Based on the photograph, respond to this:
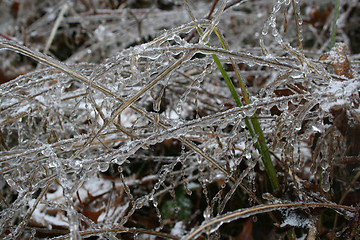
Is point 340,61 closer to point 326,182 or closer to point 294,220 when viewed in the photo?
point 326,182

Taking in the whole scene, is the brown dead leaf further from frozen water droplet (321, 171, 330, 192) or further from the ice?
the ice

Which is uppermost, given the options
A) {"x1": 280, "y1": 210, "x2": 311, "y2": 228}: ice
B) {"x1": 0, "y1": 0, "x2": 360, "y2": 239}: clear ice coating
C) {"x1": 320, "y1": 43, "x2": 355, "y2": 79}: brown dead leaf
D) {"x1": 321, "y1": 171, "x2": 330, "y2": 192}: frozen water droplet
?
{"x1": 320, "y1": 43, "x2": 355, "y2": 79}: brown dead leaf

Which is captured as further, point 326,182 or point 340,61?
point 340,61

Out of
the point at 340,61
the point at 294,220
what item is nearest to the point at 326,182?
the point at 294,220

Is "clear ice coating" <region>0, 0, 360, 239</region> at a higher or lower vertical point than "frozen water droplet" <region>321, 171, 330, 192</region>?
higher

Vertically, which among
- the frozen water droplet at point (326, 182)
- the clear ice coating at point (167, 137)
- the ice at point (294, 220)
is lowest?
the ice at point (294, 220)

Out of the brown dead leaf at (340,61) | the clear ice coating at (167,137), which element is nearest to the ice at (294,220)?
the clear ice coating at (167,137)

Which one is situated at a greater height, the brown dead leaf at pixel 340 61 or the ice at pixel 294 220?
the brown dead leaf at pixel 340 61

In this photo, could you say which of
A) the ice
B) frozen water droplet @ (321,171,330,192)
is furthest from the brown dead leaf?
the ice

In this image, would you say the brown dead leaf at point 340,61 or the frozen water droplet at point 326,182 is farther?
the brown dead leaf at point 340,61

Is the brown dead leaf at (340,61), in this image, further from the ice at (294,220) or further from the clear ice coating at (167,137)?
the ice at (294,220)
